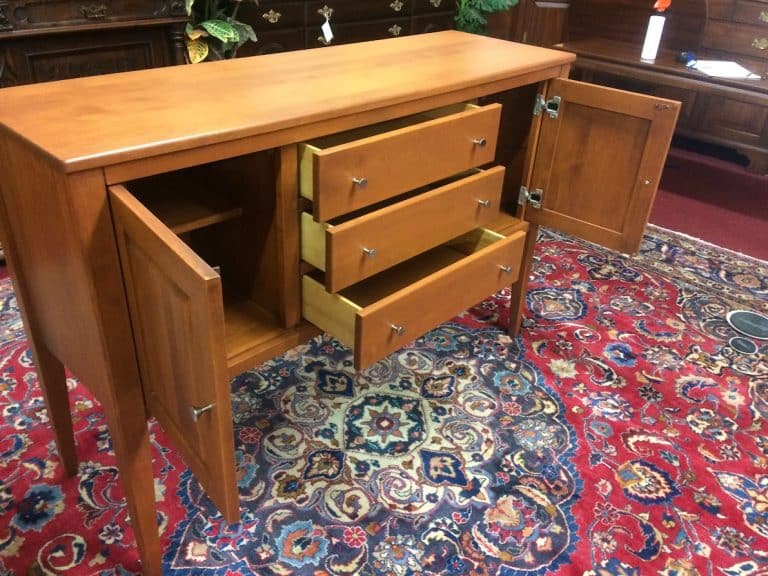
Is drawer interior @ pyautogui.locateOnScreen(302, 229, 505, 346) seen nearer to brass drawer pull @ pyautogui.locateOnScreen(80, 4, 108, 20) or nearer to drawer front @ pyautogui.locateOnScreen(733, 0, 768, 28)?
brass drawer pull @ pyautogui.locateOnScreen(80, 4, 108, 20)

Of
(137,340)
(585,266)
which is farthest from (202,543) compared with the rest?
(585,266)

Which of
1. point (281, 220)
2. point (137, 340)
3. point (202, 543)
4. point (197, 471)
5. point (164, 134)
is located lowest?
point (202, 543)

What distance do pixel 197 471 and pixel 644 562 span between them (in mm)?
874

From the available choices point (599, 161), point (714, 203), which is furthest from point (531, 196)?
point (714, 203)

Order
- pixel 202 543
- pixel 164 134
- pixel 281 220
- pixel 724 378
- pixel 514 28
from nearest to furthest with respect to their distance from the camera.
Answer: pixel 164 134 → pixel 281 220 → pixel 202 543 → pixel 724 378 → pixel 514 28

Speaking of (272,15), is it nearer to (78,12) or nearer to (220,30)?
(220,30)

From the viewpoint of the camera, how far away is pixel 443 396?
5.53 feet

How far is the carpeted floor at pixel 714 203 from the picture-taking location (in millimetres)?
2600

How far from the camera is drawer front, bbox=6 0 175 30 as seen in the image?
194 centimetres

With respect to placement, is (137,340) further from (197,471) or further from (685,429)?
(685,429)

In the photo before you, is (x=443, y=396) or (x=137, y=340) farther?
(x=443, y=396)

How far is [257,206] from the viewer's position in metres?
1.13

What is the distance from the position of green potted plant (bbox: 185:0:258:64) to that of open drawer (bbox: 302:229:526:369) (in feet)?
4.31

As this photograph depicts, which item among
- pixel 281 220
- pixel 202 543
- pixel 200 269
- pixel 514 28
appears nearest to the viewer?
pixel 200 269
